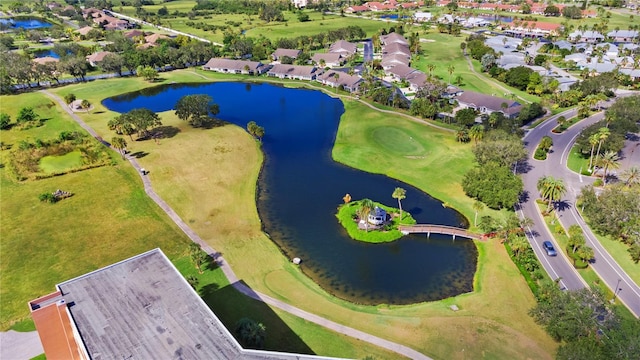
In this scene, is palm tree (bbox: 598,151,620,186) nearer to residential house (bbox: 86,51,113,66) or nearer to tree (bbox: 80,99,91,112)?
tree (bbox: 80,99,91,112)

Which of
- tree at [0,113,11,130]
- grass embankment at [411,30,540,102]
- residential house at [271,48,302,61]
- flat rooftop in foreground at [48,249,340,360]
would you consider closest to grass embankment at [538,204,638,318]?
flat rooftop in foreground at [48,249,340,360]

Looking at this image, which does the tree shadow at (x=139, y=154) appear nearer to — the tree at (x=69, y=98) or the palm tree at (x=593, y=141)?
the tree at (x=69, y=98)

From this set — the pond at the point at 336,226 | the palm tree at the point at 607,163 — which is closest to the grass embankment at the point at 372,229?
the pond at the point at 336,226

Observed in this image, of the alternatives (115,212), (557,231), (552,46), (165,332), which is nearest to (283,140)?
(115,212)

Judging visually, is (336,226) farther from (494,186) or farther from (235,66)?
(235,66)

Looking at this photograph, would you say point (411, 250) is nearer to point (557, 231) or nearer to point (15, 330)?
point (557, 231)

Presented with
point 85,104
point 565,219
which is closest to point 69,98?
point 85,104
